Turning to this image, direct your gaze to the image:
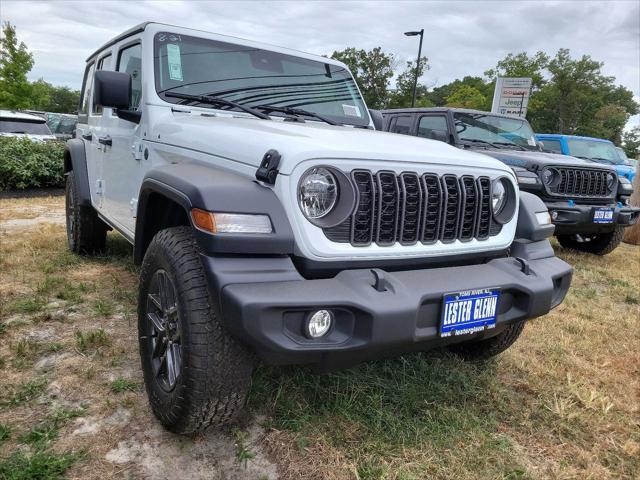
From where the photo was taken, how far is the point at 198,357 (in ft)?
6.03

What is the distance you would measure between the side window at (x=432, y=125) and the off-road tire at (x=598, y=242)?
7.71 feet

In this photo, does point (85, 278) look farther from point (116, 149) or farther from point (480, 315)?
point (480, 315)

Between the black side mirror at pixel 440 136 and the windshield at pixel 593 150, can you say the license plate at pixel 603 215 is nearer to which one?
the black side mirror at pixel 440 136

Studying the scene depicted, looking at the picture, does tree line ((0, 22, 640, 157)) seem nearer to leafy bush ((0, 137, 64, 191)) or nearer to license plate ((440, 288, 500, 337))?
leafy bush ((0, 137, 64, 191))

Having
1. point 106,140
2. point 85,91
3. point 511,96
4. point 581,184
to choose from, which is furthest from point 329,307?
point 511,96

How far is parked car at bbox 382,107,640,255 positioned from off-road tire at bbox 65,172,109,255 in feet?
12.1

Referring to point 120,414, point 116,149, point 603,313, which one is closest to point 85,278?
point 116,149

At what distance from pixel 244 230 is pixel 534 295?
1283 mm

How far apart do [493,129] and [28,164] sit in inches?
326

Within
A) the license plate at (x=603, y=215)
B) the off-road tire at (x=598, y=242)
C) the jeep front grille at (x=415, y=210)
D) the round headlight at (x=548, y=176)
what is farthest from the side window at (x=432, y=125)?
the jeep front grille at (x=415, y=210)

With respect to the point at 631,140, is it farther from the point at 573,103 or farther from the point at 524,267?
the point at 524,267

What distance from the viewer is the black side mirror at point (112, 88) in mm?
2803

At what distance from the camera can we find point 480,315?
205 centimetres

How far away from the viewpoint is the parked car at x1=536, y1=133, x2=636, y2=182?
32.4 ft
